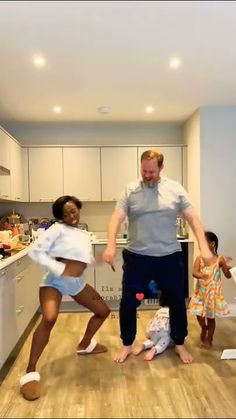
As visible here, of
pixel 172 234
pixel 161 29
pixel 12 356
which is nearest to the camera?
pixel 161 29

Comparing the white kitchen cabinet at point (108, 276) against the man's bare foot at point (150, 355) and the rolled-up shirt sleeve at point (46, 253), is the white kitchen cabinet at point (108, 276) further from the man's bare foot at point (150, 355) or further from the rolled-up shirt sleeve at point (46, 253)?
the rolled-up shirt sleeve at point (46, 253)

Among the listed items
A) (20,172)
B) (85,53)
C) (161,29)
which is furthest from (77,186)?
(161,29)

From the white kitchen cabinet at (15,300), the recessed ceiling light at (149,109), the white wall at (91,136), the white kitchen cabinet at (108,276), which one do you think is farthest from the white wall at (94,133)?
the white kitchen cabinet at (15,300)

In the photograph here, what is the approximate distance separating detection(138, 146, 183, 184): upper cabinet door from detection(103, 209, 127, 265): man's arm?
2042mm

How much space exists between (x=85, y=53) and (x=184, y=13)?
2.79 feet

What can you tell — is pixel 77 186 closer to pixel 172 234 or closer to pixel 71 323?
pixel 71 323

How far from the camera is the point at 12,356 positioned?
2.96 metres

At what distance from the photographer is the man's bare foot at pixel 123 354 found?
9.25ft

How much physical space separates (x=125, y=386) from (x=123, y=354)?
42 cm

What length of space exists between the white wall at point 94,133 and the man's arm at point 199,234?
238 centimetres

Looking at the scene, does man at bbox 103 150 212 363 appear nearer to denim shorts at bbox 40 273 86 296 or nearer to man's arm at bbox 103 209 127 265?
man's arm at bbox 103 209 127 265

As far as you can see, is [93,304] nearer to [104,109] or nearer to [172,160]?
[104,109]

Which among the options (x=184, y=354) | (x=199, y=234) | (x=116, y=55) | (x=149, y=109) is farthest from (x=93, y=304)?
(x=149, y=109)

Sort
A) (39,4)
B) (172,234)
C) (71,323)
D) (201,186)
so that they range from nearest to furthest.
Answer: (39,4) → (172,234) → (71,323) → (201,186)
